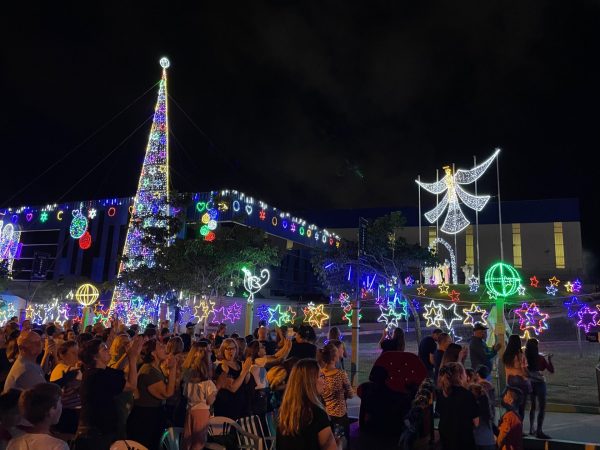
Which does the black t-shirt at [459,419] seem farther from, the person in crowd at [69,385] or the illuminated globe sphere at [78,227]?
the illuminated globe sphere at [78,227]

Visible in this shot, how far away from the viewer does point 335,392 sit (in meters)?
5.30

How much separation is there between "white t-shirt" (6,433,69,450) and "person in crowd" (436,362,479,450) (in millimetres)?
3383

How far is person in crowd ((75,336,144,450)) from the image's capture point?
4.25 metres

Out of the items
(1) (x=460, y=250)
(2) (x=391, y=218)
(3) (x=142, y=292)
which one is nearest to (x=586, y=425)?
(2) (x=391, y=218)

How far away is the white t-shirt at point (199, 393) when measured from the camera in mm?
5062

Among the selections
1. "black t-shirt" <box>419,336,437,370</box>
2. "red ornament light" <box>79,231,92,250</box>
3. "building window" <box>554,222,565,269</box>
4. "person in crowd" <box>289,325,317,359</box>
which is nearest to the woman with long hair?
"person in crowd" <box>289,325,317,359</box>

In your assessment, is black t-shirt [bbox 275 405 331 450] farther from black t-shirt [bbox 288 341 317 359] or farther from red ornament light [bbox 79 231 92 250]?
red ornament light [bbox 79 231 92 250]

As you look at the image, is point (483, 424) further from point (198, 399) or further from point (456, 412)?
point (198, 399)

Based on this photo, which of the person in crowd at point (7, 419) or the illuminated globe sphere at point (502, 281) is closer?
the person in crowd at point (7, 419)

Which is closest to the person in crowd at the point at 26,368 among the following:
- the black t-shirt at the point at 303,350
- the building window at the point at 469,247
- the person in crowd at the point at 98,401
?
the person in crowd at the point at 98,401

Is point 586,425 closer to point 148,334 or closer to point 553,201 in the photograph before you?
point 148,334

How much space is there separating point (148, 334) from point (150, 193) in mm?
14166

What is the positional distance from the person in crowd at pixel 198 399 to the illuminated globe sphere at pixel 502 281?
26.4 ft

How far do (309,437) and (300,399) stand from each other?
0.24 m
